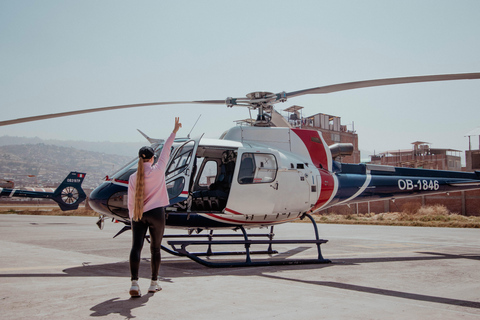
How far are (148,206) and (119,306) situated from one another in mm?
1092

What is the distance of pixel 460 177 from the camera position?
11008mm

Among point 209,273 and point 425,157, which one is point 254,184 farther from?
point 425,157

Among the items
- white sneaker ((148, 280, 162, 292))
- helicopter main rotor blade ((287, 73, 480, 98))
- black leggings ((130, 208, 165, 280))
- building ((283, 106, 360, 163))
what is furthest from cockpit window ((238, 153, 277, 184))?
building ((283, 106, 360, 163))

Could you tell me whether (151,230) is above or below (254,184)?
below

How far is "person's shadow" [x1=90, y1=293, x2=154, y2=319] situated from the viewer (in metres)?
3.65

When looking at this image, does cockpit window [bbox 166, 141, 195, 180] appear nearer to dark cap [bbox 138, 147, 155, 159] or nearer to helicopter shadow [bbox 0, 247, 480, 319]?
helicopter shadow [bbox 0, 247, 480, 319]

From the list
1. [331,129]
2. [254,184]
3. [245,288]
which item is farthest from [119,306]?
[331,129]

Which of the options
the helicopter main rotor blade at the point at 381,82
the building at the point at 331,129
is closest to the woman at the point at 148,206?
the helicopter main rotor blade at the point at 381,82

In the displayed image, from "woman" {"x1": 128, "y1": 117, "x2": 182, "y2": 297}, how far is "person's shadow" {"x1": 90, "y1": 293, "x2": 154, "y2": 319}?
31 centimetres

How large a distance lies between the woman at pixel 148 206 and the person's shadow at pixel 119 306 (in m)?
0.31

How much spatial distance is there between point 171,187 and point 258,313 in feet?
12.0

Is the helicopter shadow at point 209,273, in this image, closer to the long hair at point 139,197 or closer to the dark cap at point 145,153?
the long hair at point 139,197

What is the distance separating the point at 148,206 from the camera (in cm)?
452

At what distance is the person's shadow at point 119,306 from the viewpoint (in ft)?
12.0
